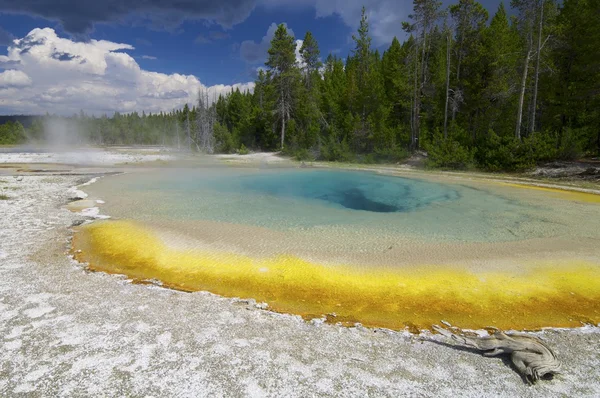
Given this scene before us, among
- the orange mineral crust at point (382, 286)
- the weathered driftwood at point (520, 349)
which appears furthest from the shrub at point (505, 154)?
the weathered driftwood at point (520, 349)

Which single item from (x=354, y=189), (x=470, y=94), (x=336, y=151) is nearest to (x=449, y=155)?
(x=470, y=94)

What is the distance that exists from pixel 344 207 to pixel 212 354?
985 centimetres

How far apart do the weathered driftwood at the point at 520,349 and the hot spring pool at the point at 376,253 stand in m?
0.53

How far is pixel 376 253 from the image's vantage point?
24.1 ft

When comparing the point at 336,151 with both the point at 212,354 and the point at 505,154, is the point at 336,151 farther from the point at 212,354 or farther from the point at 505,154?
the point at 212,354

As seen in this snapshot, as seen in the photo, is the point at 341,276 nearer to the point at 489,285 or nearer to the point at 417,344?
the point at 417,344

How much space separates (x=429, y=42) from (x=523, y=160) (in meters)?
16.1

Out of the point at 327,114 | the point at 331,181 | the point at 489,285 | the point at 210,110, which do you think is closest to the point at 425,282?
the point at 489,285

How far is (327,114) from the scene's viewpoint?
4000cm

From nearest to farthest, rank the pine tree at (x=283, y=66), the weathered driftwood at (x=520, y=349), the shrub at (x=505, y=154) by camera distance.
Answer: the weathered driftwood at (x=520, y=349), the shrub at (x=505, y=154), the pine tree at (x=283, y=66)

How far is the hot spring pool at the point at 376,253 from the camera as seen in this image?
203 inches

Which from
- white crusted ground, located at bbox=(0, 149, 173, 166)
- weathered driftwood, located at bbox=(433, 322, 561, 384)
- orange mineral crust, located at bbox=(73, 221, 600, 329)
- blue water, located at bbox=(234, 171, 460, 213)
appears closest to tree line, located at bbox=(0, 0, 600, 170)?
blue water, located at bbox=(234, 171, 460, 213)

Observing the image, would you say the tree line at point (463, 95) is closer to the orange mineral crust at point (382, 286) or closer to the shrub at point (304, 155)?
the shrub at point (304, 155)

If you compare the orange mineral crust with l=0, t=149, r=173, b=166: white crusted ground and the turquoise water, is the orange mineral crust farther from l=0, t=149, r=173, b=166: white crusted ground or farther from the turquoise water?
l=0, t=149, r=173, b=166: white crusted ground
